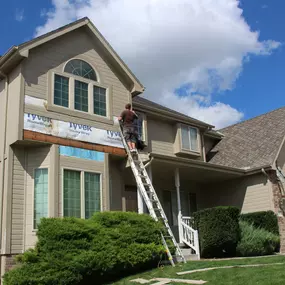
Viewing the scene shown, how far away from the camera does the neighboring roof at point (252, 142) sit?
19281mm

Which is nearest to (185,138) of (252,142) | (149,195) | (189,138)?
(189,138)

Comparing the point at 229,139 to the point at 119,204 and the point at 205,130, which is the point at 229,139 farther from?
the point at 119,204

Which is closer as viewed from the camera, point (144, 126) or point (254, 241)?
point (254, 241)

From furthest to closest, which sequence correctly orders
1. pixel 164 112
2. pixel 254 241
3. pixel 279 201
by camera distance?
pixel 164 112, pixel 279 201, pixel 254 241

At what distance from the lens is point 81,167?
1339 cm

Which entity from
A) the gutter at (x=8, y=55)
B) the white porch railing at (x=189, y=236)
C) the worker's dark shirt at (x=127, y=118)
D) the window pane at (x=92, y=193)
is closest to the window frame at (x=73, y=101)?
the worker's dark shirt at (x=127, y=118)

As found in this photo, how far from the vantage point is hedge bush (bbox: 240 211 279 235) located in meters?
16.8

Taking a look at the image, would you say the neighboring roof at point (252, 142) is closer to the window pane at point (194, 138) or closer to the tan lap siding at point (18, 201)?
the window pane at point (194, 138)

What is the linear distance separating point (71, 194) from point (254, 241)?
6.93m

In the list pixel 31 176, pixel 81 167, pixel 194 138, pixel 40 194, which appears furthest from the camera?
pixel 194 138

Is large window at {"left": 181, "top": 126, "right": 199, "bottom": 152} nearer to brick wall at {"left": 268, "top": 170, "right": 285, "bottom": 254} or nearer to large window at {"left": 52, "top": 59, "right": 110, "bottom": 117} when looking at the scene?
brick wall at {"left": 268, "top": 170, "right": 285, "bottom": 254}

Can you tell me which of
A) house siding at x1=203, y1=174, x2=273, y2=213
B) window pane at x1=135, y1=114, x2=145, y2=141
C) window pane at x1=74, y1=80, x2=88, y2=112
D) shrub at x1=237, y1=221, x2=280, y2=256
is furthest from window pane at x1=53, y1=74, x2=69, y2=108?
house siding at x1=203, y1=174, x2=273, y2=213

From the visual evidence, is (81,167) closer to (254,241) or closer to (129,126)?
(129,126)

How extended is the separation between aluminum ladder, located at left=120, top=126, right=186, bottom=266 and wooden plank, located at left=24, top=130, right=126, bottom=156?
0.46m
